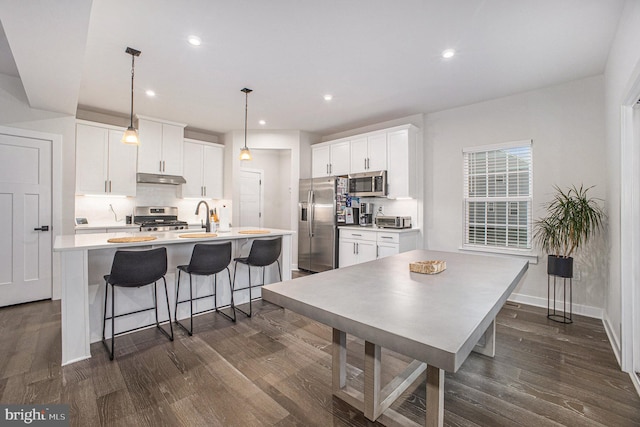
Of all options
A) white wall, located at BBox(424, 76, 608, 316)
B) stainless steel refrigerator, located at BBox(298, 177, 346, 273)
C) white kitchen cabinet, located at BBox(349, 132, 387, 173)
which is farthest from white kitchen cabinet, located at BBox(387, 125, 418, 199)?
stainless steel refrigerator, located at BBox(298, 177, 346, 273)

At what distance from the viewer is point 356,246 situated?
16.0 ft

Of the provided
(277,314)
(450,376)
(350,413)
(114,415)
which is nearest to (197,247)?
(277,314)

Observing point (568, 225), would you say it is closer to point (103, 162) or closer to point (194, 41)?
point (194, 41)

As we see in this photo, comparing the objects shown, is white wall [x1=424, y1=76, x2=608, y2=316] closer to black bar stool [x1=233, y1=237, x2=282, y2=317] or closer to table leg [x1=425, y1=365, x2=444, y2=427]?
black bar stool [x1=233, y1=237, x2=282, y2=317]

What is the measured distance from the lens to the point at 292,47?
278cm

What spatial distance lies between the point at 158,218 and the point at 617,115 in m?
6.10

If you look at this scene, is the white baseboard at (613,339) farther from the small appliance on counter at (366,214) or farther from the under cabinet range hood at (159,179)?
the under cabinet range hood at (159,179)

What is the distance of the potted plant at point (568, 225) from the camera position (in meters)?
3.06

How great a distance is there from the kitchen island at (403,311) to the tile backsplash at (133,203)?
11.0 feet

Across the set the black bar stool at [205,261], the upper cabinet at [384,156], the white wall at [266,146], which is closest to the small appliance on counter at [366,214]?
the upper cabinet at [384,156]

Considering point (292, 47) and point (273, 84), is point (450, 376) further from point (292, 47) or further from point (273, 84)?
point (273, 84)

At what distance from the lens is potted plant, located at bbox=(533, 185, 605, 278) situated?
306 cm

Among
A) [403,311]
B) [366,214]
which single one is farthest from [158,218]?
[403,311]

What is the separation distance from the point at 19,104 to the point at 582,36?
6159 millimetres
